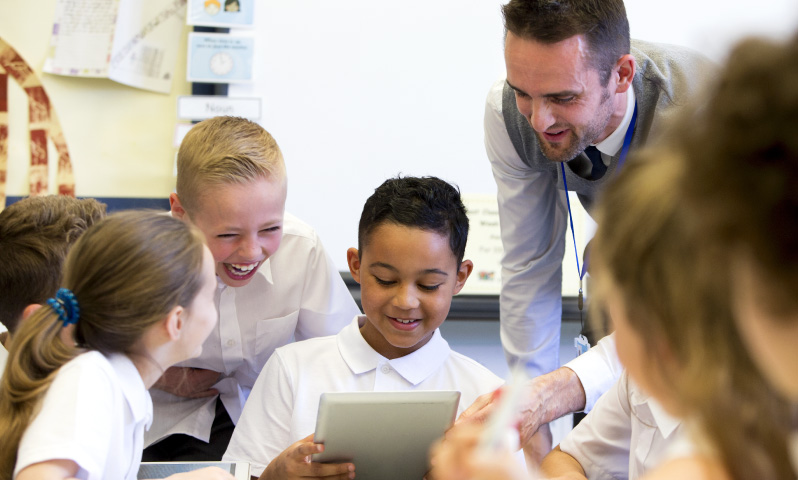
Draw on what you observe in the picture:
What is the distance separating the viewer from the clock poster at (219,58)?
7.29 feet

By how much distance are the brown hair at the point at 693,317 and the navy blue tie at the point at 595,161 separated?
123 centimetres

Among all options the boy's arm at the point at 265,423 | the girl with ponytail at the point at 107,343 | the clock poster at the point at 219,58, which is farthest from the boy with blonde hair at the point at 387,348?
the clock poster at the point at 219,58

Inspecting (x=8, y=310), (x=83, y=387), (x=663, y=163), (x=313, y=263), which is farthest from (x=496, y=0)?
(x=663, y=163)

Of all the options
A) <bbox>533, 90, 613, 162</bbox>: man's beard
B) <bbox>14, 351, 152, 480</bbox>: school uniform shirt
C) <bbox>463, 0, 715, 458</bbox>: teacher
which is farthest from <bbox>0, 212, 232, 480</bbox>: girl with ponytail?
<bbox>533, 90, 613, 162</bbox>: man's beard

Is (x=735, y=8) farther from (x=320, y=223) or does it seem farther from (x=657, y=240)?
A: (x=657, y=240)

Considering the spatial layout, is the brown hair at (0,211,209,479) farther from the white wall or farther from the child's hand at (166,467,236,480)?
the white wall

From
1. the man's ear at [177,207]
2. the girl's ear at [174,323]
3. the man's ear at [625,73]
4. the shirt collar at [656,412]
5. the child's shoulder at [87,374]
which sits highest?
the man's ear at [625,73]

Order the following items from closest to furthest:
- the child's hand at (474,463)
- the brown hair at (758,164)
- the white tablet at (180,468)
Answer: the brown hair at (758,164)
the child's hand at (474,463)
the white tablet at (180,468)

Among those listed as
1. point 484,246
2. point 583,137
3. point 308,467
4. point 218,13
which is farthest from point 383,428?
point 218,13

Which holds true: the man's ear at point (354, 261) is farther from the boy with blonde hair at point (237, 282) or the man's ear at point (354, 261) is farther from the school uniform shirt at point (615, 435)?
the school uniform shirt at point (615, 435)

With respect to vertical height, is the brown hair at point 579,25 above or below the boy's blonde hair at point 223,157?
above

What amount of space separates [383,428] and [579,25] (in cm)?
88

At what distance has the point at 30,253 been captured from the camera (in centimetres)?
136

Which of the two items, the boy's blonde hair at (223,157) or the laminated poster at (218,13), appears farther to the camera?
the laminated poster at (218,13)
